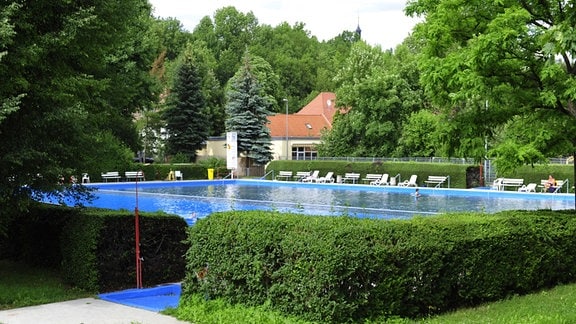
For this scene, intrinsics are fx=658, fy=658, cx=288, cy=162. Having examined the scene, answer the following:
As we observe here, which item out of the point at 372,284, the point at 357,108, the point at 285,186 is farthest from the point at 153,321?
the point at 357,108

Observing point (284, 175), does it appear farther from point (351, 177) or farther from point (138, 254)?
point (138, 254)

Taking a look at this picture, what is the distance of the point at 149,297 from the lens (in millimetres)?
10602

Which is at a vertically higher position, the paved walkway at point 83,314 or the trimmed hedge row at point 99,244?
the trimmed hedge row at point 99,244

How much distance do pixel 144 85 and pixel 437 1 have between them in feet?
91.9

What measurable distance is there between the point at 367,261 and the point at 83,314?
13.9 ft

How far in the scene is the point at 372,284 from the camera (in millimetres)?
7512

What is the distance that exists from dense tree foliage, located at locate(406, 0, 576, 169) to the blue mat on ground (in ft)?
18.5

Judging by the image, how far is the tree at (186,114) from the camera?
5484 cm

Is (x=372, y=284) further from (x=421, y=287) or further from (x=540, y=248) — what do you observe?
(x=540, y=248)

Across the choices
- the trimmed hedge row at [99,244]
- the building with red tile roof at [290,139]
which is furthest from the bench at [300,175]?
the trimmed hedge row at [99,244]

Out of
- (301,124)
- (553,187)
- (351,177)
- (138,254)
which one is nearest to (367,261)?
(138,254)

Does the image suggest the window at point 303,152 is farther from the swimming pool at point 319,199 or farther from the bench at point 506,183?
the bench at point 506,183

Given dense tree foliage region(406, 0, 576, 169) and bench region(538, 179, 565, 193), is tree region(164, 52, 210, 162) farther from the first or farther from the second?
dense tree foliage region(406, 0, 576, 169)

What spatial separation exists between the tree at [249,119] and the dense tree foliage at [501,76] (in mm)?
41670
